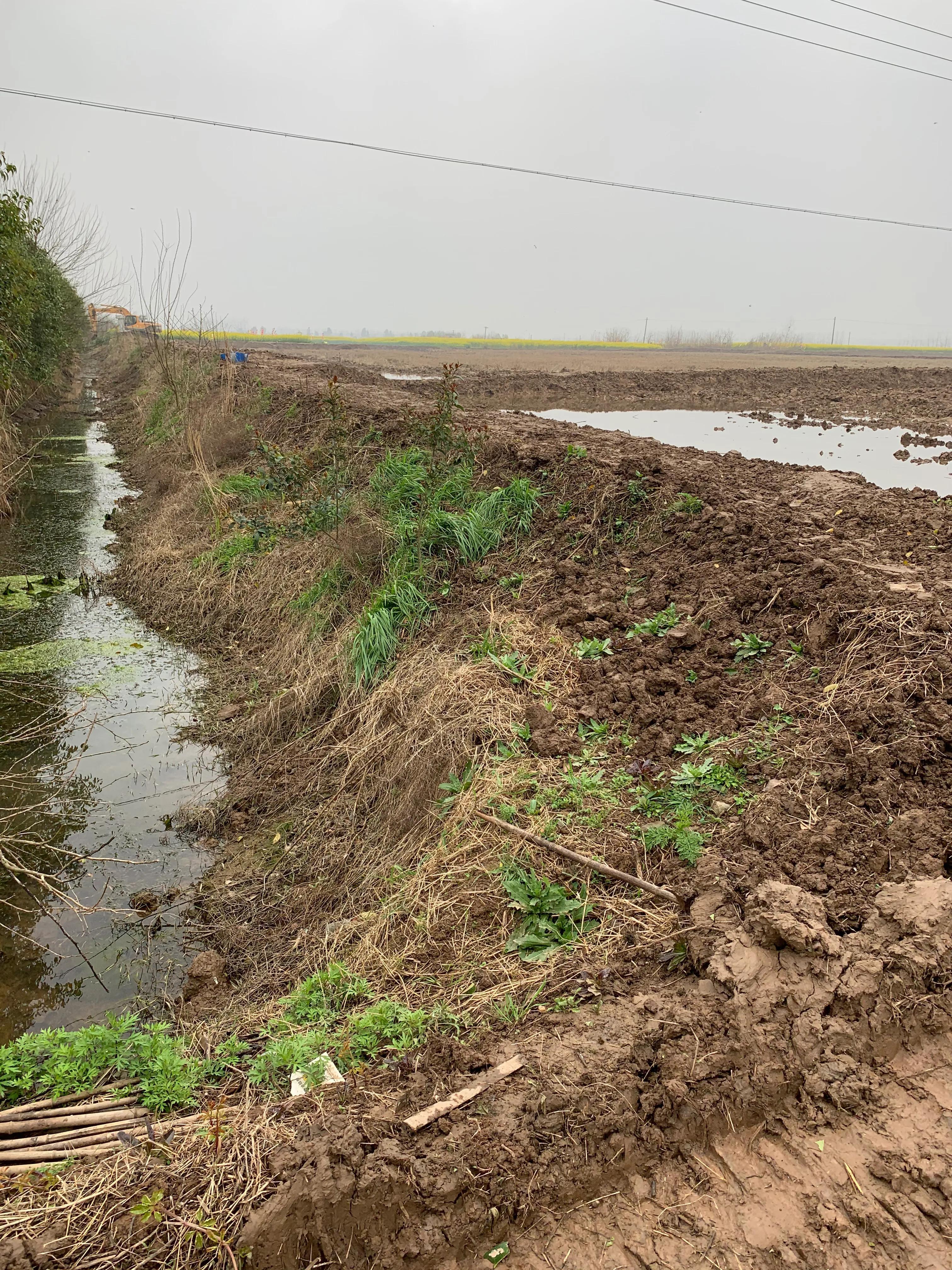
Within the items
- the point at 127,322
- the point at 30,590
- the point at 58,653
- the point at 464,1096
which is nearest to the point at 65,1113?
the point at 464,1096

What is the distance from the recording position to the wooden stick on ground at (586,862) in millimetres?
2984

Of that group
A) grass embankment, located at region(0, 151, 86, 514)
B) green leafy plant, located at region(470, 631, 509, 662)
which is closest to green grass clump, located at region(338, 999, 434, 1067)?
green leafy plant, located at region(470, 631, 509, 662)

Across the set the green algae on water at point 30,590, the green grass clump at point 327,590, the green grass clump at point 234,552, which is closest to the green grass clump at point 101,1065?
the green grass clump at point 327,590

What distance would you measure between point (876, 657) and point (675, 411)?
13.8 m

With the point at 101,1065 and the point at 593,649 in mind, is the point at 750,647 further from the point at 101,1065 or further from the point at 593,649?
the point at 101,1065

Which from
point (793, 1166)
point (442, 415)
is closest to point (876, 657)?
point (793, 1166)

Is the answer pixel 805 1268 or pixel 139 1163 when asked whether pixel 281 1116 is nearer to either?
pixel 139 1163

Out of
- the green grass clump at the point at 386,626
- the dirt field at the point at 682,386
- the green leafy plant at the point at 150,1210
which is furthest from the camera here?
the dirt field at the point at 682,386

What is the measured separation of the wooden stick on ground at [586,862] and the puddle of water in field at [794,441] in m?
6.53

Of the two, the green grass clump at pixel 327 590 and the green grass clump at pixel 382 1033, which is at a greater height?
the green grass clump at pixel 327 590

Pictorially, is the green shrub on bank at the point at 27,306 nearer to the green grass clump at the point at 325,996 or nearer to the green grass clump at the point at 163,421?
the green grass clump at the point at 163,421

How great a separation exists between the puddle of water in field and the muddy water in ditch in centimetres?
684

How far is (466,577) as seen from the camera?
5859mm

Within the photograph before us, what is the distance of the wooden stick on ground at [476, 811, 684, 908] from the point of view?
2.98 m
